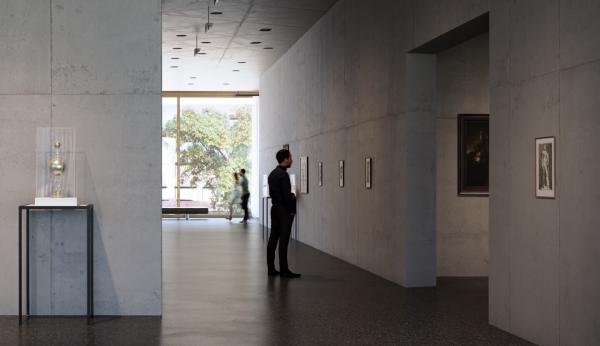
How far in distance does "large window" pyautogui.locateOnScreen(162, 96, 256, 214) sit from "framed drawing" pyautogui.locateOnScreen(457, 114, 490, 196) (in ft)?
62.0

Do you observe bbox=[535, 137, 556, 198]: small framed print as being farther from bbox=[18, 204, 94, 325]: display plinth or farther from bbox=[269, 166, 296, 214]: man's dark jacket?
bbox=[269, 166, 296, 214]: man's dark jacket

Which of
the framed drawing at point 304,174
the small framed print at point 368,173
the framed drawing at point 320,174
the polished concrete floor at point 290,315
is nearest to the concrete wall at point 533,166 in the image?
the polished concrete floor at point 290,315

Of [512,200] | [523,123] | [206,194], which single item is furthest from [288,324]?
[206,194]

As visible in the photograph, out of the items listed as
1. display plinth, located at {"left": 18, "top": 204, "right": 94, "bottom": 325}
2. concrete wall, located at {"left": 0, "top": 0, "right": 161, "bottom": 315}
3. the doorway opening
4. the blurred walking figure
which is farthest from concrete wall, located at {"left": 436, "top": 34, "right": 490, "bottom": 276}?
the blurred walking figure

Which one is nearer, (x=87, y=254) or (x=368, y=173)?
(x=87, y=254)

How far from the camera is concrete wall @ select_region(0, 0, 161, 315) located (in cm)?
804

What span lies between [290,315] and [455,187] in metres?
4.12

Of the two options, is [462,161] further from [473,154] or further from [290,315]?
[290,315]

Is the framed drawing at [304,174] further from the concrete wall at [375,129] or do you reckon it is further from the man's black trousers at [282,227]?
the man's black trousers at [282,227]

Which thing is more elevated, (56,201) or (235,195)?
(56,201)

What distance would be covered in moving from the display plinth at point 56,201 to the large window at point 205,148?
21755 millimetres

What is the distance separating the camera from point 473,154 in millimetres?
11203

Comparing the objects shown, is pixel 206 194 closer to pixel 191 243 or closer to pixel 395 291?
pixel 191 243

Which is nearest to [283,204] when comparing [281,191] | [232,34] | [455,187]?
[281,191]
